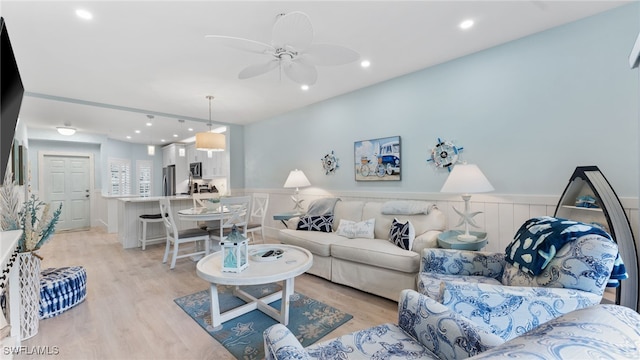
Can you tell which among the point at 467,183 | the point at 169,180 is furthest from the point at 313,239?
the point at 169,180

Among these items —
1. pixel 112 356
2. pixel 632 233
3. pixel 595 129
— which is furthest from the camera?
pixel 595 129

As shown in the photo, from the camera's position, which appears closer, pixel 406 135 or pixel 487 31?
pixel 487 31

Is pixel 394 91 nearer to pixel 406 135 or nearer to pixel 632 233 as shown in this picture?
pixel 406 135

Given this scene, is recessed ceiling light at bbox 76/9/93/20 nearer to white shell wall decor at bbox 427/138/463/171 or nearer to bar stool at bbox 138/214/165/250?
bar stool at bbox 138/214/165/250

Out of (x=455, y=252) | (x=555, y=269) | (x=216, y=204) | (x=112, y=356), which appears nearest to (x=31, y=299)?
(x=112, y=356)

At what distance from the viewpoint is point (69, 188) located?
717 centimetres

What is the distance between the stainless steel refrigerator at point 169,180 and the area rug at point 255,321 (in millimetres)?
6538

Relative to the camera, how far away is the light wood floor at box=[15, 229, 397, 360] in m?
1.97

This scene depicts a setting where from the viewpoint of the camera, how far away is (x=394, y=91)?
3.71 m

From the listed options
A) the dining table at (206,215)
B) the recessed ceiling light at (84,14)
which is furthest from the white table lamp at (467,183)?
the recessed ceiling light at (84,14)

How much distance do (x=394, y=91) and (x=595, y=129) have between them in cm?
207

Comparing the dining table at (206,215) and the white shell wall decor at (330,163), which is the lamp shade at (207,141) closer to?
the dining table at (206,215)

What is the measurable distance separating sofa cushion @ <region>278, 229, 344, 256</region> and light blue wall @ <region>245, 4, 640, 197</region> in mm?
1046

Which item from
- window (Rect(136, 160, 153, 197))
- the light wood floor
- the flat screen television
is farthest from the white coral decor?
window (Rect(136, 160, 153, 197))
